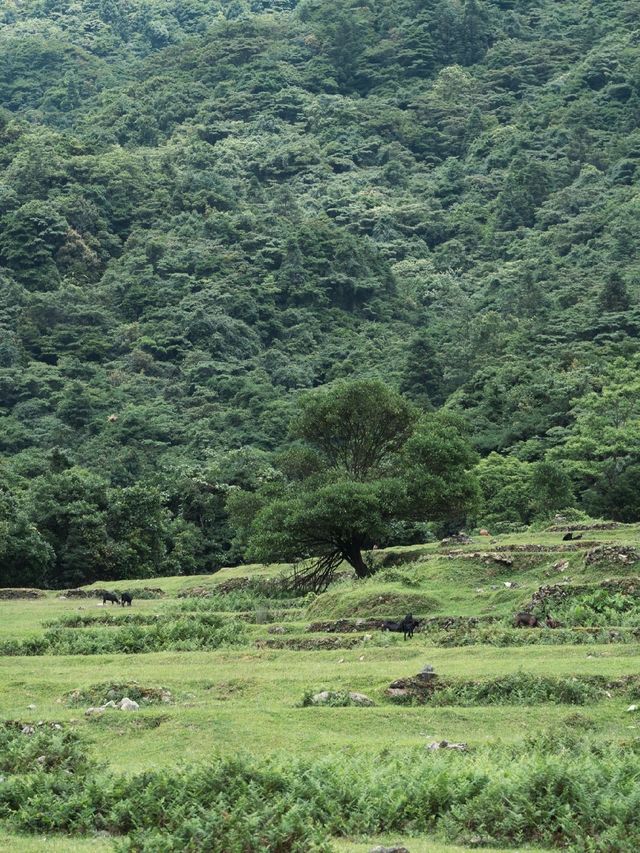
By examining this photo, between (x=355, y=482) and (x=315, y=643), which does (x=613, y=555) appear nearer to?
(x=315, y=643)

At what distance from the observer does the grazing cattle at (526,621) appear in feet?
85.9

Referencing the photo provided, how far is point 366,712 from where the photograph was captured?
61.6 ft

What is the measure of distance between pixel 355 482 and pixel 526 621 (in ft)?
45.8

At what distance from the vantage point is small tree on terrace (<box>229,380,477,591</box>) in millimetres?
38344

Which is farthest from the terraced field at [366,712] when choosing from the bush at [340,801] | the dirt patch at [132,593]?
the dirt patch at [132,593]

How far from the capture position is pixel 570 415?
74.2m

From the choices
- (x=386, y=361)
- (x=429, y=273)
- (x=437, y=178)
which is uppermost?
(x=437, y=178)

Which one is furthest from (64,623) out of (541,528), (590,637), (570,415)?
(570,415)

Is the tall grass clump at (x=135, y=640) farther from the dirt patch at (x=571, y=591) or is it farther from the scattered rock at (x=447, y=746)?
the scattered rock at (x=447, y=746)

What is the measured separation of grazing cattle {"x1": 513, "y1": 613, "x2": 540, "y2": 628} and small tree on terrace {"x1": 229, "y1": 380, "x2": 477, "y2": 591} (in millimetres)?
11772

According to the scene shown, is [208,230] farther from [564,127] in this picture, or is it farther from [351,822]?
[351,822]

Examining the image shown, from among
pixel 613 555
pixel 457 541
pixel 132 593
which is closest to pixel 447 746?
pixel 613 555

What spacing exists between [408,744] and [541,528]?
30153 millimetres

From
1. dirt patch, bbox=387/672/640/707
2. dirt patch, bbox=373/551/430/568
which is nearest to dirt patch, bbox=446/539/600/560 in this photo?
dirt patch, bbox=373/551/430/568
